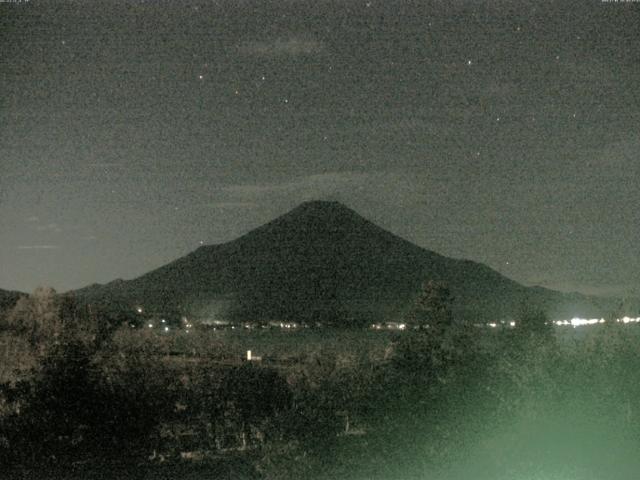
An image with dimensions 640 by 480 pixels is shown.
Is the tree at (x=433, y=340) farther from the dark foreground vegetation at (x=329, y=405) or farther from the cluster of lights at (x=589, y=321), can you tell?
the cluster of lights at (x=589, y=321)

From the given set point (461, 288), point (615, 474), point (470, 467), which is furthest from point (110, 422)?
point (461, 288)

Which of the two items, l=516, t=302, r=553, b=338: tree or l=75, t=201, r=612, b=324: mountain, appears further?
l=75, t=201, r=612, b=324: mountain

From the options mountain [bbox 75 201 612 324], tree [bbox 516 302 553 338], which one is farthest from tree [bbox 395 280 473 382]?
mountain [bbox 75 201 612 324]

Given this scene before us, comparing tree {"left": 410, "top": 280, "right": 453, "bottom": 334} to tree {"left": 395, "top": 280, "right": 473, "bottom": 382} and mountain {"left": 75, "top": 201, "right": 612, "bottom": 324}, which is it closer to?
tree {"left": 395, "top": 280, "right": 473, "bottom": 382}

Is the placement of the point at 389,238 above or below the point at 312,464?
above

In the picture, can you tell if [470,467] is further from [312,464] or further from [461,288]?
[461,288]

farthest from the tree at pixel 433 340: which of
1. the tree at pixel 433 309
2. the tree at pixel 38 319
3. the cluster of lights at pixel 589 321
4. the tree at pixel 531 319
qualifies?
Answer: the tree at pixel 38 319

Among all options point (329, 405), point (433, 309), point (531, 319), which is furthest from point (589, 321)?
point (433, 309)
